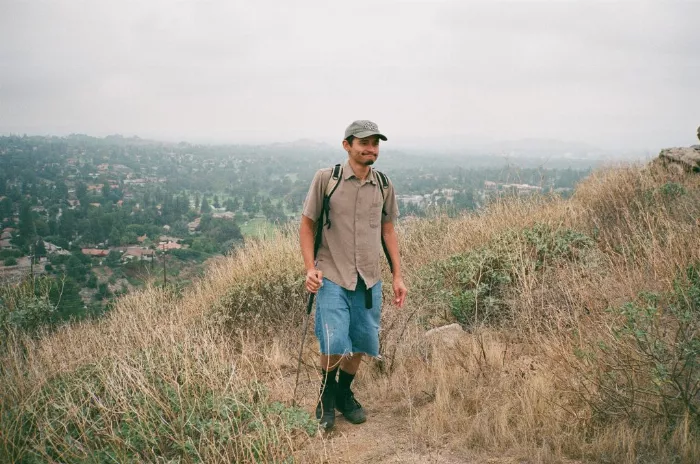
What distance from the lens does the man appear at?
271 cm

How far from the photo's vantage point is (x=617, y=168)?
29.3 ft

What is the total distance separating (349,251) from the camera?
108 inches

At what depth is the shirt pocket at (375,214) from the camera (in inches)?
111

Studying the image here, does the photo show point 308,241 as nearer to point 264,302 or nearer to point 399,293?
point 399,293

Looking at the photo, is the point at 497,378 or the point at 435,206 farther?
the point at 435,206

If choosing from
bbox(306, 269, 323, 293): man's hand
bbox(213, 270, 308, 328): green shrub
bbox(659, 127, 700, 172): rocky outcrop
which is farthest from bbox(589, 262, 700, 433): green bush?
bbox(659, 127, 700, 172): rocky outcrop

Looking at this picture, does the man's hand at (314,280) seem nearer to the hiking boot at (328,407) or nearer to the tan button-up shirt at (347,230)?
the tan button-up shirt at (347,230)

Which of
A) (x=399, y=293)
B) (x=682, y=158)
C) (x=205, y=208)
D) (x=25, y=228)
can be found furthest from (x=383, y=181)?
(x=205, y=208)

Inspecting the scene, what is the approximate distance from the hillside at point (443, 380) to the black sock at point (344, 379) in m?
0.26

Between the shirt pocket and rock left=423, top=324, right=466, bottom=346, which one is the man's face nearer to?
the shirt pocket

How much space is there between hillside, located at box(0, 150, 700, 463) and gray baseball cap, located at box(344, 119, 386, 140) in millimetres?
1680

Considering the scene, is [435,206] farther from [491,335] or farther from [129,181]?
[129,181]

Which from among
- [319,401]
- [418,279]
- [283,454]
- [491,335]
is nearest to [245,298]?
[418,279]

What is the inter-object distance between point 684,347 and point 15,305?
8.61 meters
